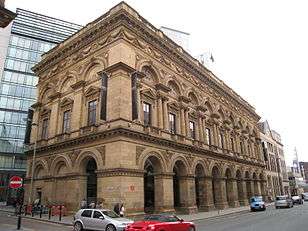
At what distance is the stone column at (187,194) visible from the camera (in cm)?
2806

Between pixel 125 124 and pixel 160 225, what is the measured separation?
11.0 metres

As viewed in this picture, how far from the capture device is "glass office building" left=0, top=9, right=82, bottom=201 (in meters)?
59.0

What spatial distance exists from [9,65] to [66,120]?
39961 millimetres

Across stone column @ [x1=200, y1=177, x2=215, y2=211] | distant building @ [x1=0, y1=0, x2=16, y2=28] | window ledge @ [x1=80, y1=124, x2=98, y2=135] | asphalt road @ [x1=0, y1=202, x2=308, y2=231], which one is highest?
distant building @ [x1=0, y1=0, x2=16, y2=28]

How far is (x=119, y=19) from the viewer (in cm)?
2561

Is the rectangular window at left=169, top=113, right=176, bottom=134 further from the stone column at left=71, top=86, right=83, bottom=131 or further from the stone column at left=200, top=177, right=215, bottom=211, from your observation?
the stone column at left=71, top=86, right=83, bottom=131

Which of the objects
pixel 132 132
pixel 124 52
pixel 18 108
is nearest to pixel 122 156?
pixel 132 132

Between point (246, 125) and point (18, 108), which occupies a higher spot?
point (18, 108)

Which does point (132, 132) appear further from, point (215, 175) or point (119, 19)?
point (215, 175)

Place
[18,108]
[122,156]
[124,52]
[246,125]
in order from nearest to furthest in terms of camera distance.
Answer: [122,156] → [124,52] → [246,125] → [18,108]

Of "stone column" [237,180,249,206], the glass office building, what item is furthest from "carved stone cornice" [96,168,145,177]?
the glass office building

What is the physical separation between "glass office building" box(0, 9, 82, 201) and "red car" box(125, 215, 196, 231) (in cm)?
5010

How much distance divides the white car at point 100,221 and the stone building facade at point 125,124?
162 inches

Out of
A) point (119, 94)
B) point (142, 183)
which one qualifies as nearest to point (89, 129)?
point (119, 94)
